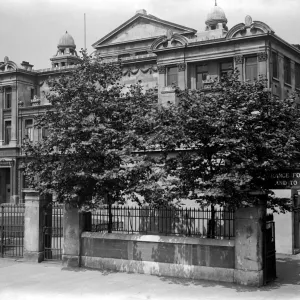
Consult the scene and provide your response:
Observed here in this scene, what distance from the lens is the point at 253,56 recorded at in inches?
1570

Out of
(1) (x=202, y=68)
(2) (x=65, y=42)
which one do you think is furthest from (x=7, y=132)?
(1) (x=202, y=68)

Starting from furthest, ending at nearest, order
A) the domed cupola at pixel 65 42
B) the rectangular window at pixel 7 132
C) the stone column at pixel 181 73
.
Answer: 1. the domed cupola at pixel 65 42
2. the rectangular window at pixel 7 132
3. the stone column at pixel 181 73

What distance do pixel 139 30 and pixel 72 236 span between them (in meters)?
38.9

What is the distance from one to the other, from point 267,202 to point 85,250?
6.84 metres

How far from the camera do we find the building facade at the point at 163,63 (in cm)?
3931

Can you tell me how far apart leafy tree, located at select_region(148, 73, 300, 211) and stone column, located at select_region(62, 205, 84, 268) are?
13.8 ft

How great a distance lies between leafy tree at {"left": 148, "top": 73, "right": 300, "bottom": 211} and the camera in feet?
47.9

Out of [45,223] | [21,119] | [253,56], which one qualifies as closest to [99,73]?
[45,223]

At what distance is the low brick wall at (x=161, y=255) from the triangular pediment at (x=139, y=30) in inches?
1463

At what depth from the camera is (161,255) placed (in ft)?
54.3

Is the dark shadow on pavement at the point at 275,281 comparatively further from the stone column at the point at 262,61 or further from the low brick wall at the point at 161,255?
the stone column at the point at 262,61

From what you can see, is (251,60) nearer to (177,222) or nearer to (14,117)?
(177,222)

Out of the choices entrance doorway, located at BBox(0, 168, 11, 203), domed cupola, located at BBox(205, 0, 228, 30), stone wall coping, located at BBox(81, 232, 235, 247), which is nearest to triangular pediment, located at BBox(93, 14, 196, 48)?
domed cupola, located at BBox(205, 0, 228, 30)

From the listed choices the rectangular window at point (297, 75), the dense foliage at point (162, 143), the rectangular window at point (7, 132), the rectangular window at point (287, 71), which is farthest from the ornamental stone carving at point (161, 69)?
the rectangular window at point (7, 132)
